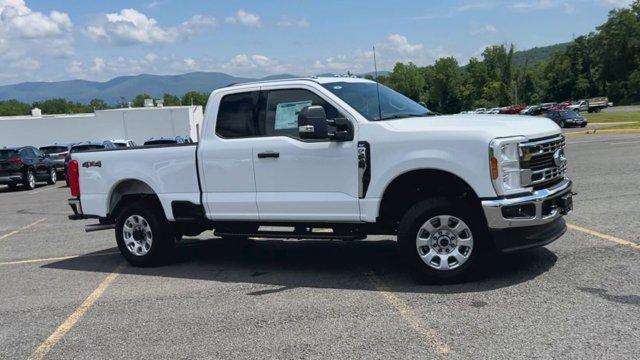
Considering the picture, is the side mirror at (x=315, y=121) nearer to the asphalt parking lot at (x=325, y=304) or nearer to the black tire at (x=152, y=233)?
the asphalt parking lot at (x=325, y=304)

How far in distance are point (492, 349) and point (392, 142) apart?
232 cm

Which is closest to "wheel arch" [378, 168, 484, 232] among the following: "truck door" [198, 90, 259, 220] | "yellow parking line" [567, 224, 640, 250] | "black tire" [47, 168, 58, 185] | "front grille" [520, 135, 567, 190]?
"front grille" [520, 135, 567, 190]

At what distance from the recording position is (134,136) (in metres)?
65.6

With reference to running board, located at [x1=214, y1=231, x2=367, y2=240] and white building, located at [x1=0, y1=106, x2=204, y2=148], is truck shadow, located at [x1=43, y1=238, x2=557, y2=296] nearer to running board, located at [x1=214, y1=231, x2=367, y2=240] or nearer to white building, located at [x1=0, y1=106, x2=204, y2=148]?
running board, located at [x1=214, y1=231, x2=367, y2=240]

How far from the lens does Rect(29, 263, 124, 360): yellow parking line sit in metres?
5.01

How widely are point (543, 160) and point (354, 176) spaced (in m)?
1.86

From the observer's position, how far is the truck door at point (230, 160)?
6.86 meters

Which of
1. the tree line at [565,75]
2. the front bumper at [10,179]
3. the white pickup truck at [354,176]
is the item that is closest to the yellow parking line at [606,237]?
the white pickup truck at [354,176]

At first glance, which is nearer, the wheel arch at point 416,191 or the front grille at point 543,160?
the front grille at point 543,160

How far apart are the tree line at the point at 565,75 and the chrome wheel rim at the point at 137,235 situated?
326 ft

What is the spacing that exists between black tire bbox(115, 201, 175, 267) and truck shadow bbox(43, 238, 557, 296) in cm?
13

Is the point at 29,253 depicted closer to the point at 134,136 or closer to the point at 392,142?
the point at 392,142

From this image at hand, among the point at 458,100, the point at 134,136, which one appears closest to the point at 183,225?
the point at 134,136

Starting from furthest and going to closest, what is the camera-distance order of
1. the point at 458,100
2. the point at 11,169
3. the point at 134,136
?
1. the point at 458,100
2. the point at 134,136
3. the point at 11,169
